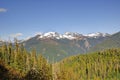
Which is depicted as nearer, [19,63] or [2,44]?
[19,63]

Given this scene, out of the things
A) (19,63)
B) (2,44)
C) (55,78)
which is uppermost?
(2,44)

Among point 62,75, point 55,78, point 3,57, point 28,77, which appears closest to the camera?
point 28,77

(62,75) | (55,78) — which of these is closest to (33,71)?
(55,78)

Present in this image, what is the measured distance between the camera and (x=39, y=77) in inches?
3420

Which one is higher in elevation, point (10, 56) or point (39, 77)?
point (10, 56)

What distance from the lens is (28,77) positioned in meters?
83.8

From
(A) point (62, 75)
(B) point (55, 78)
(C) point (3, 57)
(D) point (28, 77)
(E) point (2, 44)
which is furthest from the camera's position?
(E) point (2, 44)

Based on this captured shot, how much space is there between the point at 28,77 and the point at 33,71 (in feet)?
11.8

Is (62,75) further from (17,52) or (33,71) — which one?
(33,71)

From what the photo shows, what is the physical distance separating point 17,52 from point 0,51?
12.2 metres

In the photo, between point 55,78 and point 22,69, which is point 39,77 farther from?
point 22,69

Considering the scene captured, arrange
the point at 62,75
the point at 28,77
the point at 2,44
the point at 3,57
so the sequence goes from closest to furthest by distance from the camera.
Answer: the point at 28,77
the point at 62,75
the point at 3,57
the point at 2,44

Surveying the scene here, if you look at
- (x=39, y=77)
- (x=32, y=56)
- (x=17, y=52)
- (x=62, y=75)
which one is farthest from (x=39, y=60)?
(x=39, y=77)

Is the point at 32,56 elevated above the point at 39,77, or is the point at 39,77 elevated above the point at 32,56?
the point at 32,56
